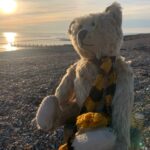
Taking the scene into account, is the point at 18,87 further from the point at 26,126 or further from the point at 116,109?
the point at 116,109

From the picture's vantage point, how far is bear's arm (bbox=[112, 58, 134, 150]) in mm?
5004

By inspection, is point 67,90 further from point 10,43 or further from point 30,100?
point 10,43

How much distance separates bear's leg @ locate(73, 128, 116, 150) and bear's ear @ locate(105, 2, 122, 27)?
129cm

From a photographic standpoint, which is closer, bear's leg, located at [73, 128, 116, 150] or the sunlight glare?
bear's leg, located at [73, 128, 116, 150]

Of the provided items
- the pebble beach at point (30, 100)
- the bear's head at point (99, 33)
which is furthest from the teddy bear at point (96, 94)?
the pebble beach at point (30, 100)

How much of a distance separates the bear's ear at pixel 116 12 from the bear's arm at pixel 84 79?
567 millimetres

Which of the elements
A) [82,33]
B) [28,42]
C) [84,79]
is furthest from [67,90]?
[28,42]

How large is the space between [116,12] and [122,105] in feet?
3.53

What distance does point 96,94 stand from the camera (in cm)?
522

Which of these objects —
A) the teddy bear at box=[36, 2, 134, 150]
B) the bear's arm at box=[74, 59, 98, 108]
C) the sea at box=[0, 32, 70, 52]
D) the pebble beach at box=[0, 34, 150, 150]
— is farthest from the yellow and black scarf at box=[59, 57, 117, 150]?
the sea at box=[0, 32, 70, 52]

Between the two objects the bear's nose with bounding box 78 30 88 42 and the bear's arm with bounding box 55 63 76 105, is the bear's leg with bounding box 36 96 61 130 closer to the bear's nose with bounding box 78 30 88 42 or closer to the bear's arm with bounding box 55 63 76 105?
the bear's arm with bounding box 55 63 76 105

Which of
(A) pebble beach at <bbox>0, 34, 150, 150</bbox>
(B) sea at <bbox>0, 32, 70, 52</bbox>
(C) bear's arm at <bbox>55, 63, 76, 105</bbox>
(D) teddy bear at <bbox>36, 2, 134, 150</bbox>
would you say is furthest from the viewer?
(B) sea at <bbox>0, 32, 70, 52</bbox>

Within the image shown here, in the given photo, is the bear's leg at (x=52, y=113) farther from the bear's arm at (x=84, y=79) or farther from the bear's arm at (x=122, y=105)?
the bear's arm at (x=122, y=105)

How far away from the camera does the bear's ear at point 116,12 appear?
18.0 ft
